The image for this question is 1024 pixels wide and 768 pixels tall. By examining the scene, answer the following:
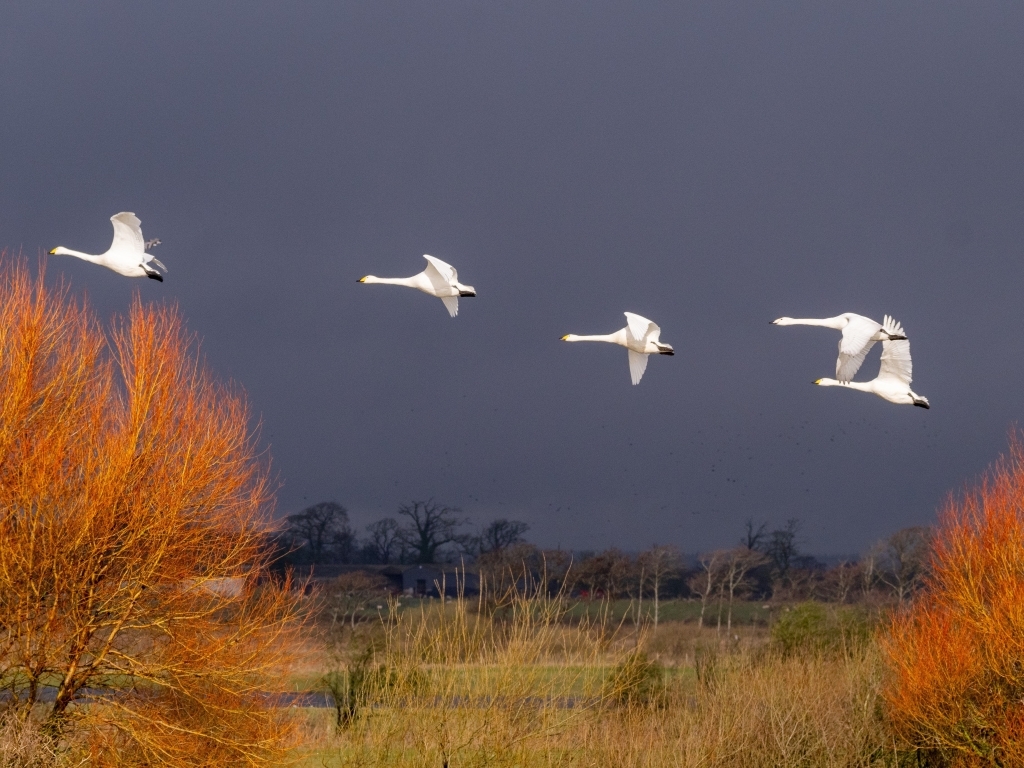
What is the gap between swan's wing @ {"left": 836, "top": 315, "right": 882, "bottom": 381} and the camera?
1423 centimetres

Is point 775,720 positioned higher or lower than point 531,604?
lower

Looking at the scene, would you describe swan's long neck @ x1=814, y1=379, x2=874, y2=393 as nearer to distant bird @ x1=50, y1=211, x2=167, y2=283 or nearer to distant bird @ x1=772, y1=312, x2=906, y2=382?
distant bird @ x1=772, y1=312, x2=906, y2=382

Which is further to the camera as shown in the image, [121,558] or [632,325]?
[121,558]

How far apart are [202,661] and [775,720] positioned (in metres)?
11.8

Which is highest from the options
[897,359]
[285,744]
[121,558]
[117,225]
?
[117,225]

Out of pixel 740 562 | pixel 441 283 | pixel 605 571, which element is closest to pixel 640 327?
pixel 441 283

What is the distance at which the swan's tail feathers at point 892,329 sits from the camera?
14805mm

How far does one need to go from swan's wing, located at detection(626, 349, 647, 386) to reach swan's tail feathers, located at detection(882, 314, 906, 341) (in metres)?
3.60

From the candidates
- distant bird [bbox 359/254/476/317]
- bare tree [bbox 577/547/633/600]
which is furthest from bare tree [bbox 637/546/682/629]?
distant bird [bbox 359/254/476/317]

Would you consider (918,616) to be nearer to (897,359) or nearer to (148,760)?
(897,359)

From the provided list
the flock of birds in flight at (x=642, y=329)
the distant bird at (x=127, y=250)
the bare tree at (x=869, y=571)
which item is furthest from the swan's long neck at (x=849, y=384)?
the bare tree at (x=869, y=571)

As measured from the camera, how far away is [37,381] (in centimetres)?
2405

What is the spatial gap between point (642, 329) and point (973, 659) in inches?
587

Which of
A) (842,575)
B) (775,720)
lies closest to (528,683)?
(775,720)
